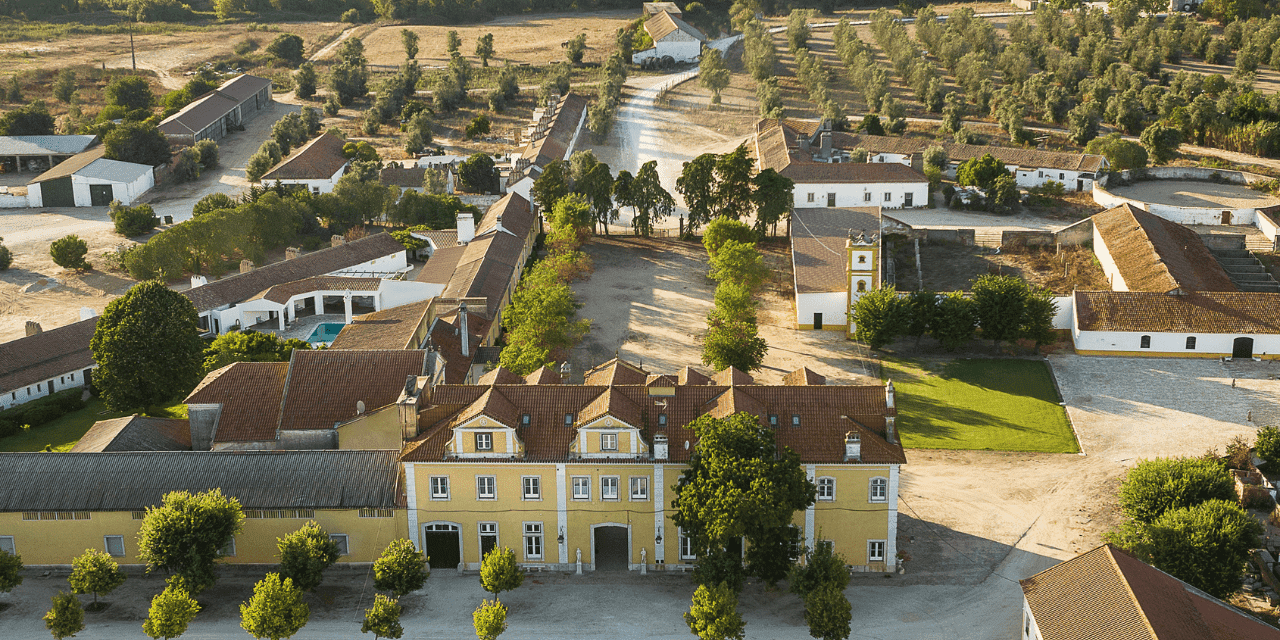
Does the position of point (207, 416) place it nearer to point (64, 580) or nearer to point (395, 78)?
point (64, 580)

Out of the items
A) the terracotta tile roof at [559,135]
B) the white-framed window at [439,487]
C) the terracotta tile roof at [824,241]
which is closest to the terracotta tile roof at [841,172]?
the terracotta tile roof at [824,241]

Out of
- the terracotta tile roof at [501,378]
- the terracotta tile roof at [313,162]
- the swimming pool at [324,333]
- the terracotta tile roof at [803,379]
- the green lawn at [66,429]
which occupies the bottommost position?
the green lawn at [66,429]

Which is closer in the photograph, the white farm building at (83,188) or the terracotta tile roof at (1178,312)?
the terracotta tile roof at (1178,312)

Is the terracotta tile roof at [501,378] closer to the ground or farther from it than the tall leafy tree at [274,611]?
farther from it

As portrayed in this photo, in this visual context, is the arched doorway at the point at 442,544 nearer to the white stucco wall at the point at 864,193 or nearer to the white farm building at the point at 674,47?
the white stucco wall at the point at 864,193

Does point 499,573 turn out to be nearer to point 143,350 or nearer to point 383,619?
point 383,619

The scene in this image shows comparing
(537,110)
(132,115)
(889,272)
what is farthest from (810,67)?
(132,115)

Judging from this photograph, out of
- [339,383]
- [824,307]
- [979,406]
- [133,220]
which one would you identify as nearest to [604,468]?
[339,383]
